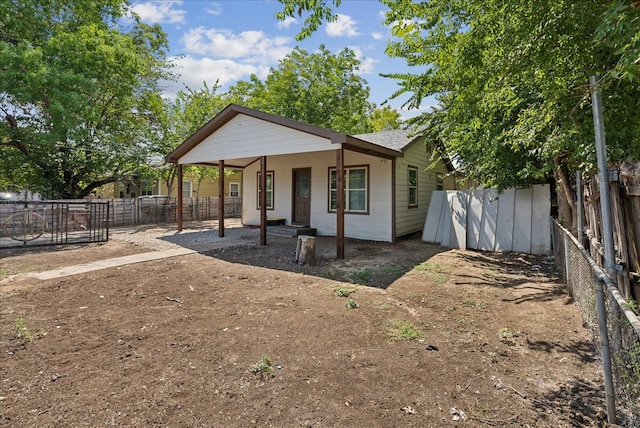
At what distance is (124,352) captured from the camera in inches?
→ 124

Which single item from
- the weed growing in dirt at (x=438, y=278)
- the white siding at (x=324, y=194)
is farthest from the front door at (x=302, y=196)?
the weed growing in dirt at (x=438, y=278)

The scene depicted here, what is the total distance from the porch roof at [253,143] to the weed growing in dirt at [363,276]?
2.86 metres

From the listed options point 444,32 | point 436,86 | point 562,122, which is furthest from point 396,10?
point 562,122

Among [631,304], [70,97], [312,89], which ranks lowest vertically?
[631,304]

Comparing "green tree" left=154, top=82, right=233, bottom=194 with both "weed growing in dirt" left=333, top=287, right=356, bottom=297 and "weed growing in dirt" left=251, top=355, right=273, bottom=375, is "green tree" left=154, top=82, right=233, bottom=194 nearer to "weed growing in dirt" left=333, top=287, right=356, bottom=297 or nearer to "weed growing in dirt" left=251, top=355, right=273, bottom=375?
"weed growing in dirt" left=333, top=287, right=356, bottom=297

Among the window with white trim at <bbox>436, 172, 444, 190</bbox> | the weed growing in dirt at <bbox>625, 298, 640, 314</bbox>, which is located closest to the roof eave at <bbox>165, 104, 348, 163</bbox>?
the weed growing in dirt at <bbox>625, 298, 640, 314</bbox>

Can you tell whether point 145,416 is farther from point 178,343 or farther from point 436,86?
point 436,86

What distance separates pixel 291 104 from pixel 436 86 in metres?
19.1

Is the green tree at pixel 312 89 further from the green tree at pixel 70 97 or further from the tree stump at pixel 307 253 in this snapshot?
the tree stump at pixel 307 253

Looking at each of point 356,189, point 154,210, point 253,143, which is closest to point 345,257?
point 356,189

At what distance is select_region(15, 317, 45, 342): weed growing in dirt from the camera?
3.40 metres

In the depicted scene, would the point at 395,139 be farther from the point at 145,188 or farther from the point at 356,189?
the point at 145,188

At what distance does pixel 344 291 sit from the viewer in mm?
4988

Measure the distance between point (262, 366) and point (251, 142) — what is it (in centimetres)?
735
